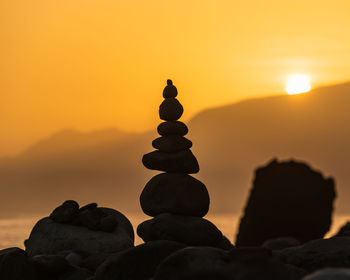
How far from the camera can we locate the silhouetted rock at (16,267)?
17531 millimetres

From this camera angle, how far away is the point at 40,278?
18.2 m

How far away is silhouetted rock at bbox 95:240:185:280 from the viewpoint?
16.0 meters

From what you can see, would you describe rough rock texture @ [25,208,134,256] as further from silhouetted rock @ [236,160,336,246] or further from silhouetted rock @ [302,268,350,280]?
silhouetted rock @ [236,160,336,246]

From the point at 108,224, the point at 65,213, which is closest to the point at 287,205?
the point at 108,224

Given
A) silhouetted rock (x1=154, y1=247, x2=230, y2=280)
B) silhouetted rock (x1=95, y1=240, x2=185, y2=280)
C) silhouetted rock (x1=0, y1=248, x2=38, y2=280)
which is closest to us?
silhouetted rock (x1=154, y1=247, x2=230, y2=280)

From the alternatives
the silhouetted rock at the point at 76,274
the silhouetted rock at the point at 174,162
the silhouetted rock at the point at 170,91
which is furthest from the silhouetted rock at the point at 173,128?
the silhouetted rock at the point at 76,274

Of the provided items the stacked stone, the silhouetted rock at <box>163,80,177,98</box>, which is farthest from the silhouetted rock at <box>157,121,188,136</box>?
the silhouetted rock at <box>163,80,177,98</box>

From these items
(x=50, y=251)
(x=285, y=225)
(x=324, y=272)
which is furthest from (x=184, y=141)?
(x=285, y=225)

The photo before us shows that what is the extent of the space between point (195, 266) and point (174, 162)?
661cm

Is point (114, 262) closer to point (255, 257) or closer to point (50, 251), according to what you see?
point (255, 257)

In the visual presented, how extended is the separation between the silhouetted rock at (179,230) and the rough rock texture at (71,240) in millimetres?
3416

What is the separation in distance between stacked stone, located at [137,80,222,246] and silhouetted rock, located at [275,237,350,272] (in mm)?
3746

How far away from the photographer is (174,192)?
19.7m

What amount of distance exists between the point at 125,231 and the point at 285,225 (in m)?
19.2
